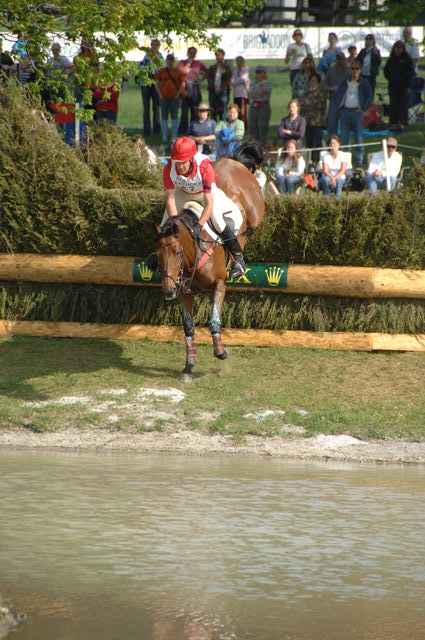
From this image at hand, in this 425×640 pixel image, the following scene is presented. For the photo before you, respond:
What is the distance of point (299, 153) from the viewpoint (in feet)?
78.7

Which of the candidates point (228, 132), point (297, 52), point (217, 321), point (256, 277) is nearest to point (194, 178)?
point (217, 321)

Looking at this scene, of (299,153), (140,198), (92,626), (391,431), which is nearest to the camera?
(92,626)

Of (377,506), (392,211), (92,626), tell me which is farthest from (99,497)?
(392,211)

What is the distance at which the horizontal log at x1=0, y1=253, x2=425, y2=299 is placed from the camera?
51.7 feet

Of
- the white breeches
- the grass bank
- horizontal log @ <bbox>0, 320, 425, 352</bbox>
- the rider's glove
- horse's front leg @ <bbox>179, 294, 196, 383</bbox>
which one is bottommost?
the grass bank

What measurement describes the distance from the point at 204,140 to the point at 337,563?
1679 cm

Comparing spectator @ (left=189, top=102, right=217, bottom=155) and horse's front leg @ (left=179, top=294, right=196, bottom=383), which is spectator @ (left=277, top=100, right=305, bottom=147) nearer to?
spectator @ (left=189, top=102, right=217, bottom=155)

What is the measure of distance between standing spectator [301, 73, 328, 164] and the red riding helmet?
13.6 m

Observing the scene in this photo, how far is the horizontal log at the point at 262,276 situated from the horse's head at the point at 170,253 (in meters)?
2.03

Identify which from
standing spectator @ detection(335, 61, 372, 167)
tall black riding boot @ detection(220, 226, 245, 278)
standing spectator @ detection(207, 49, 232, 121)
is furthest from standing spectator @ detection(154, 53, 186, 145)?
tall black riding boot @ detection(220, 226, 245, 278)

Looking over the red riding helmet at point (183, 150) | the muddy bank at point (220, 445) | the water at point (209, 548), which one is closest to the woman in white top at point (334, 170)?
the red riding helmet at point (183, 150)

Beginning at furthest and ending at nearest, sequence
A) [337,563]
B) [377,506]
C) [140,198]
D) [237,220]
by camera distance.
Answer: [140,198], [237,220], [377,506], [337,563]

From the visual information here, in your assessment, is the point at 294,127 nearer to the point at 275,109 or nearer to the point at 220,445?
the point at 275,109

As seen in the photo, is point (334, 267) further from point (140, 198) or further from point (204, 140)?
point (204, 140)
